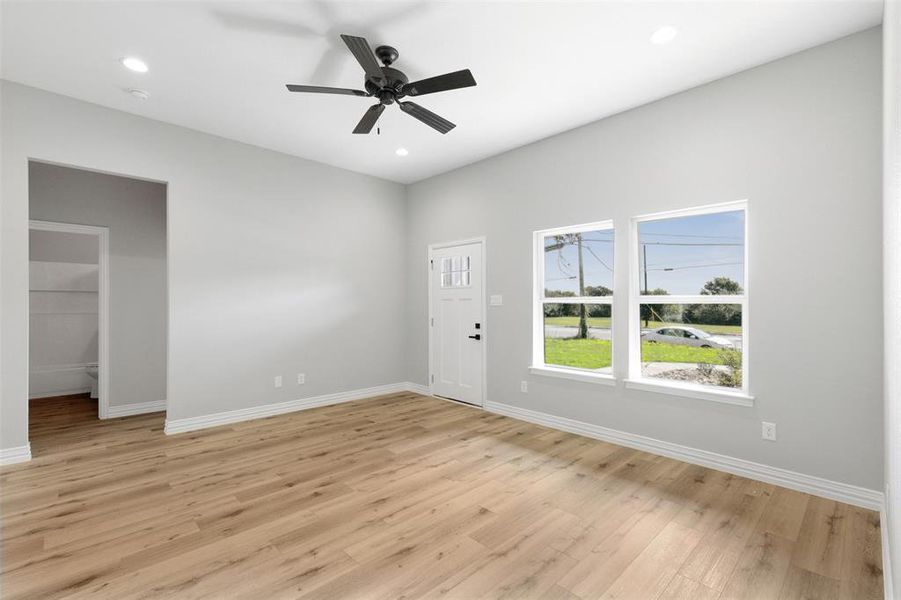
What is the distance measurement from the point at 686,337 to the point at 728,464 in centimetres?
100

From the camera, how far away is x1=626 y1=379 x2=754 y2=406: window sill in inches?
115

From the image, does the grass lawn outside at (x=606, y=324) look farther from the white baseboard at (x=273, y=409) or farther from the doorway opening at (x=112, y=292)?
the doorway opening at (x=112, y=292)

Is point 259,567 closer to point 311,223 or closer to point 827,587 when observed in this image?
point 827,587

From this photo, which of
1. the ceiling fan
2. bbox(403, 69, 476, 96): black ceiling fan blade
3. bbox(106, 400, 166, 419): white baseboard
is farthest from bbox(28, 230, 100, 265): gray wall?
bbox(403, 69, 476, 96): black ceiling fan blade

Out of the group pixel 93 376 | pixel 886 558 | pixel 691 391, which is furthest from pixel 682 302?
pixel 93 376

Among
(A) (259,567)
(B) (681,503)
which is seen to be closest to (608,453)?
(B) (681,503)

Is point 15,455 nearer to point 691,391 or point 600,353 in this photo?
point 600,353

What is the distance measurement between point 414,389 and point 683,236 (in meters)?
3.98

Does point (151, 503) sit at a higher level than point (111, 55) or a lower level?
lower

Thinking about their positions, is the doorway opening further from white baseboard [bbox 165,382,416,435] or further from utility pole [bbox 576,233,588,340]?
utility pole [bbox 576,233,588,340]

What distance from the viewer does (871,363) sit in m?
2.45

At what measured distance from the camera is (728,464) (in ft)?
9.73

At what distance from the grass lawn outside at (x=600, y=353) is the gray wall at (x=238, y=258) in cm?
247

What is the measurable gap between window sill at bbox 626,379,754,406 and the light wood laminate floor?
55 cm
